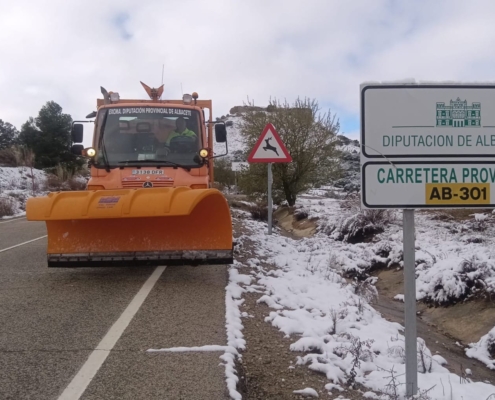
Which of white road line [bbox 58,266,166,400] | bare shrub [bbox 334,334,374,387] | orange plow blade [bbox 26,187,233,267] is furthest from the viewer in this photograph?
orange plow blade [bbox 26,187,233,267]

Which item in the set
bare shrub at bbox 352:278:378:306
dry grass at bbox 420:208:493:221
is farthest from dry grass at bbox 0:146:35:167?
bare shrub at bbox 352:278:378:306

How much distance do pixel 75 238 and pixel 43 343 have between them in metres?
2.36

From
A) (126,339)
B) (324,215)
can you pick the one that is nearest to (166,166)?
(126,339)

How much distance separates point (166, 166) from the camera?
712 cm

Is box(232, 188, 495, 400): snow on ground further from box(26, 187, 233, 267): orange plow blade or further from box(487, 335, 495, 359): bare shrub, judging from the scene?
box(26, 187, 233, 267): orange plow blade

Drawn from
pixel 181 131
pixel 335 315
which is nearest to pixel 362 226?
pixel 181 131

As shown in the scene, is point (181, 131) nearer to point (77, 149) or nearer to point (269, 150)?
point (77, 149)

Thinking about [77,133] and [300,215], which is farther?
[300,215]

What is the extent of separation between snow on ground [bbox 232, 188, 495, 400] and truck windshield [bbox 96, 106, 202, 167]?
203cm

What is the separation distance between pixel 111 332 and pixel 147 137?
12.6ft

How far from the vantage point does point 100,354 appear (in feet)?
12.2

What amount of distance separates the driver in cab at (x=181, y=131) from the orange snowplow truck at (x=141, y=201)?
0.05 feet

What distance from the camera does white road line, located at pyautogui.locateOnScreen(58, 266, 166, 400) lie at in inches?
122

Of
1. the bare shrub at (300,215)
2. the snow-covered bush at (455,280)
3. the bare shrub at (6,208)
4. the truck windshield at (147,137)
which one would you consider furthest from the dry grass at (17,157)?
the snow-covered bush at (455,280)
